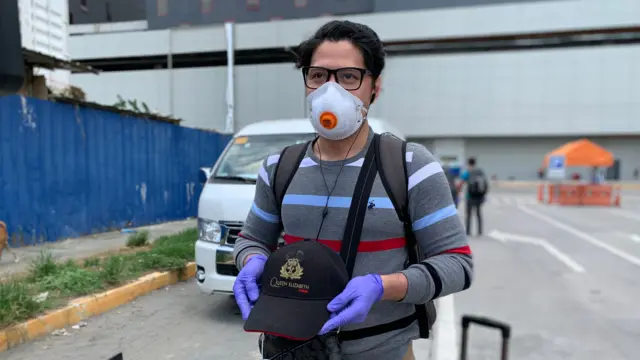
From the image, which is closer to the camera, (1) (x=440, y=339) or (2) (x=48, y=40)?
(1) (x=440, y=339)

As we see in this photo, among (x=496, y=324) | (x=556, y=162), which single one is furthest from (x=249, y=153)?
(x=556, y=162)

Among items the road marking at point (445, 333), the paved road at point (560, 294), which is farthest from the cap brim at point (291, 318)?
the paved road at point (560, 294)

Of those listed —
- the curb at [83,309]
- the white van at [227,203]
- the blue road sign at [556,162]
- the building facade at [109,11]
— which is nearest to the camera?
the curb at [83,309]

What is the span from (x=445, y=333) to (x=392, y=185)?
3703 millimetres

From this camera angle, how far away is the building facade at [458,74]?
35469mm

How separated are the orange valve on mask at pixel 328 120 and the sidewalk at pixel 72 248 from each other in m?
6.04

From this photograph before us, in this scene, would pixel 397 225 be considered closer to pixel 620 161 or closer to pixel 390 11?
pixel 390 11

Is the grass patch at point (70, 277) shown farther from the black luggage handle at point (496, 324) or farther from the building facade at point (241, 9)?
the building facade at point (241, 9)

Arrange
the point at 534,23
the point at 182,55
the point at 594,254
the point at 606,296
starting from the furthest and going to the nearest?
1. the point at 182,55
2. the point at 534,23
3. the point at 594,254
4. the point at 606,296

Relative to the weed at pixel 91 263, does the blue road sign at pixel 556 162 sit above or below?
above

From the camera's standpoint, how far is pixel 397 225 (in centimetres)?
144

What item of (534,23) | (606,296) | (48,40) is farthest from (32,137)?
(534,23)

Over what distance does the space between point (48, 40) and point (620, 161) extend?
42944 mm

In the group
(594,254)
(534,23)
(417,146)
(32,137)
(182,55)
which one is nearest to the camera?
(417,146)
